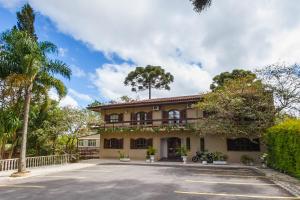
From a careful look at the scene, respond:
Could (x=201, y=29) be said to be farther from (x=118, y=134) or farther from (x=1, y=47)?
(x=118, y=134)

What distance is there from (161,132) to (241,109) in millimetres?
8783

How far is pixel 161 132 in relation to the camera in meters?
25.4

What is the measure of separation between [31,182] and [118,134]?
1507 cm

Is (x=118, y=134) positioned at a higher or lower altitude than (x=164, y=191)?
higher

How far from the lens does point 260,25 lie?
1343cm

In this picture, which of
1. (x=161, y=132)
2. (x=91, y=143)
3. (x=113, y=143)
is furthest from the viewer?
(x=91, y=143)

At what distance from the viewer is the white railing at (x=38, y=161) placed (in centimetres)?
1691

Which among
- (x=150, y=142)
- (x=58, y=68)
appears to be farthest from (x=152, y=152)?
(x=58, y=68)

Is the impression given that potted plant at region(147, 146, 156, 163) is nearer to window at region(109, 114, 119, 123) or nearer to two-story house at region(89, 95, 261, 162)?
two-story house at region(89, 95, 261, 162)

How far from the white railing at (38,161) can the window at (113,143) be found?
18.0 ft

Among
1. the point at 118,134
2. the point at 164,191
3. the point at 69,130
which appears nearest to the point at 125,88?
the point at 118,134

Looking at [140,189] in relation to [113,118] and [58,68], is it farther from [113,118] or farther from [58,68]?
[113,118]

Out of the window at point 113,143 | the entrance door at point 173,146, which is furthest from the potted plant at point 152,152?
the window at point 113,143

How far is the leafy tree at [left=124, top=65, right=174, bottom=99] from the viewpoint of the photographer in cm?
4494
